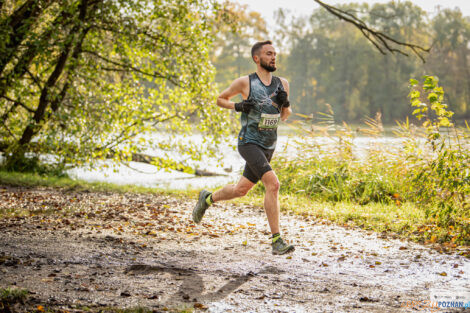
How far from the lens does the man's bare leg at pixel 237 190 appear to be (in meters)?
5.77

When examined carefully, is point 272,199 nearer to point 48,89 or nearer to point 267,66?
point 267,66

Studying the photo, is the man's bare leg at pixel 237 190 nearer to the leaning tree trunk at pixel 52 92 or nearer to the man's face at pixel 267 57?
the man's face at pixel 267 57

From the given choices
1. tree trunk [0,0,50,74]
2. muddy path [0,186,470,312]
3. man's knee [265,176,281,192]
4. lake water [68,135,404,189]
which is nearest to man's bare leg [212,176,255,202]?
man's knee [265,176,281,192]

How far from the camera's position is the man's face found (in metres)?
5.55

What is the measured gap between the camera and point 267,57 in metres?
5.55

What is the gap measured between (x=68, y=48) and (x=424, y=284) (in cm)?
892

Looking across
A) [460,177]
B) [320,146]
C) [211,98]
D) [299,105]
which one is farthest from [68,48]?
[299,105]

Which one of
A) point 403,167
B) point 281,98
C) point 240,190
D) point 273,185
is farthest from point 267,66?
point 403,167

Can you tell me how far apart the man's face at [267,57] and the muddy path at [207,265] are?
85.0 inches

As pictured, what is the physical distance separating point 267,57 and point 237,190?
1.62 metres

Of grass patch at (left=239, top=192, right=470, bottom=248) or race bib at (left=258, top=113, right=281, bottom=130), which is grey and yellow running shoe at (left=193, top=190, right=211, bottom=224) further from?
grass patch at (left=239, top=192, right=470, bottom=248)

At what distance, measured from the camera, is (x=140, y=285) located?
13.7 ft

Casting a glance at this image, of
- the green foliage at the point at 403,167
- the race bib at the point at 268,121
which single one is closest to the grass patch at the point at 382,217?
the green foliage at the point at 403,167

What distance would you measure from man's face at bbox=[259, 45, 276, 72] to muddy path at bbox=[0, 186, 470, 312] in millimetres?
2160
